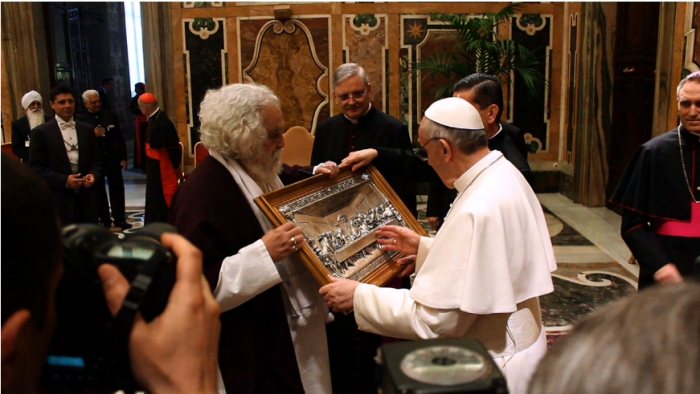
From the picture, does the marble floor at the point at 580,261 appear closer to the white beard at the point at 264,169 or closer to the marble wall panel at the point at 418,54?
the marble wall panel at the point at 418,54

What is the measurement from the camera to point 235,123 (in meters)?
2.37

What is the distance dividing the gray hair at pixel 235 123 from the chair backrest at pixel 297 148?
3.62 meters

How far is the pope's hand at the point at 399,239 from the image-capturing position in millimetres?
2621

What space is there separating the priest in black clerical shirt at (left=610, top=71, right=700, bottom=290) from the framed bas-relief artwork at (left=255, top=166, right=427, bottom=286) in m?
1.20

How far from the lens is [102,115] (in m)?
8.05

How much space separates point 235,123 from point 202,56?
7334 mm

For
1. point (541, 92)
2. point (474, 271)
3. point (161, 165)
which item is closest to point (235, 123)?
point (474, 271)

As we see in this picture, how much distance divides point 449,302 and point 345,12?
309 inches

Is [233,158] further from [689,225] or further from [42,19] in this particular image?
[42,19]

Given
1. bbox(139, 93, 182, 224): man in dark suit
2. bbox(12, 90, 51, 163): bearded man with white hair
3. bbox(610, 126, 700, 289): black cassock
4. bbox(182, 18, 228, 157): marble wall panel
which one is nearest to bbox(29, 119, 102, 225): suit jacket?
bbox(139, 93, 182, 224): man in dark suit

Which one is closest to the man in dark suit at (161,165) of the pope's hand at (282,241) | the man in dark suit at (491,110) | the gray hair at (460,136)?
the man in dark suit at (491,110)

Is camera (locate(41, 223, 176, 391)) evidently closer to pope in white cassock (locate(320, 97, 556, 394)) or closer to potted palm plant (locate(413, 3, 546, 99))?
pope in white cassock (locate(320, 97, 556, 394))

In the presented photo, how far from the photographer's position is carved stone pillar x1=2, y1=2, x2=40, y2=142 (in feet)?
28.2

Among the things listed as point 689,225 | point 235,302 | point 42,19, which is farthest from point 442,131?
point 42,19
